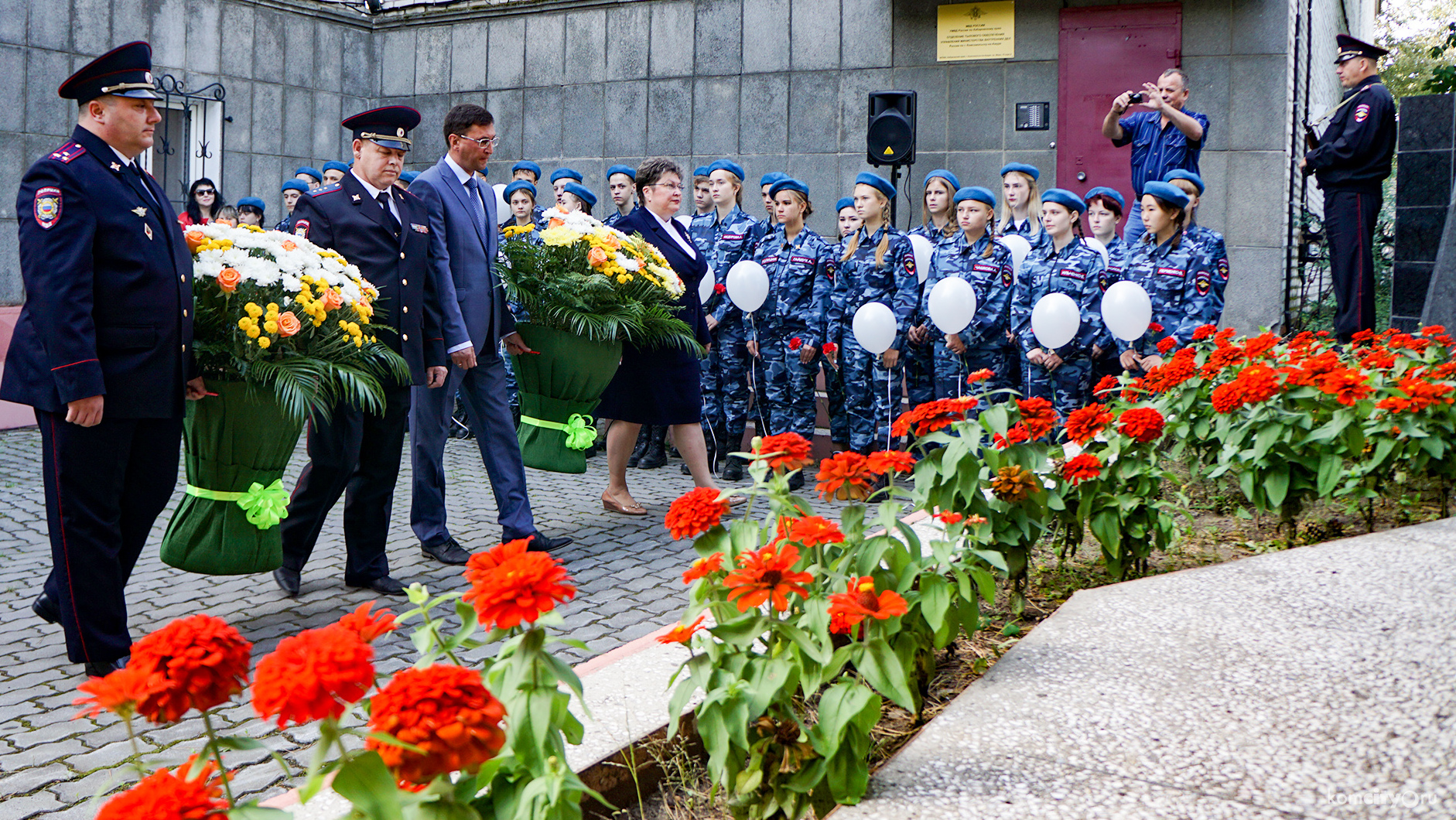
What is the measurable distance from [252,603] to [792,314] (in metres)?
4.28

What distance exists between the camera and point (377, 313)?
191 inches

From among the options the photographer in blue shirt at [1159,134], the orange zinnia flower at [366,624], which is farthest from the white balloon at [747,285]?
the orange zinnia flower at [366,624]

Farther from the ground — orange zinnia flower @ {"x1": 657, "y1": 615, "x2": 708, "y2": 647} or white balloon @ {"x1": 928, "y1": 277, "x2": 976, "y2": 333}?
white balloon @ {"x1": 928, "y1": 277, "x2": 976, "y2": 333}

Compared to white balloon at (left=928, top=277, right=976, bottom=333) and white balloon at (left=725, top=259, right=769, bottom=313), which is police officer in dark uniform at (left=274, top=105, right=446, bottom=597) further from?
white balloon at (left=928, top=277, right=976, bottom=333)

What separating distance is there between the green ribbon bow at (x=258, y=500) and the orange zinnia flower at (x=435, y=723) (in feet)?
9.65

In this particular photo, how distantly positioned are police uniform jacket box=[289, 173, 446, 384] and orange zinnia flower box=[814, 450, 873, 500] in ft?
8.80

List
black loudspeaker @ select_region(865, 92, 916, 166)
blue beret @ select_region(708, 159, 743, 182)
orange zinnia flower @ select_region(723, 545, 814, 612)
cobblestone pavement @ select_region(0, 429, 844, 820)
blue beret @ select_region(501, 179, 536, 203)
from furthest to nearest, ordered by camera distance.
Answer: blue beret @ select_region(501, 179, 536, 203), black loudspeaker @ select_region(865, 92, 916, 166), blue beret @ select_region(708, 159, 743, 182), cobblestone pavement @ select_region(0, 429, 844, 820), orange zinnia flower @ select_region(723, 545, 814, 612)

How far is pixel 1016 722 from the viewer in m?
2.48

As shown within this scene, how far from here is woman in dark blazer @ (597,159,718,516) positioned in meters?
6.45

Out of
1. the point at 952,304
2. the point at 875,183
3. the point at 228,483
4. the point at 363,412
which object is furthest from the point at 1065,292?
the point at 228,483

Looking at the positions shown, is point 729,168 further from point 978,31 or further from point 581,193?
point 978,31

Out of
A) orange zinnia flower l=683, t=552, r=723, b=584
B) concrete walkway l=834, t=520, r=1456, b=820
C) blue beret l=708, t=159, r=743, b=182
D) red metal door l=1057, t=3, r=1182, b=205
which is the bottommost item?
concrete walkway l=834, t=520, r=1456, b=820

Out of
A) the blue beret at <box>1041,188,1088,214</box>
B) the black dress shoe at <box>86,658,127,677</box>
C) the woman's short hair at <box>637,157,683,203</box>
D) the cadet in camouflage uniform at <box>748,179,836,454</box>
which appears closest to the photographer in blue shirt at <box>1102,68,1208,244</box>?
the blue beret at <box>1041,188,1088,214</box>

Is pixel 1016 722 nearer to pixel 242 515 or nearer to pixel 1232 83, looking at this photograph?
pixel 242 515
